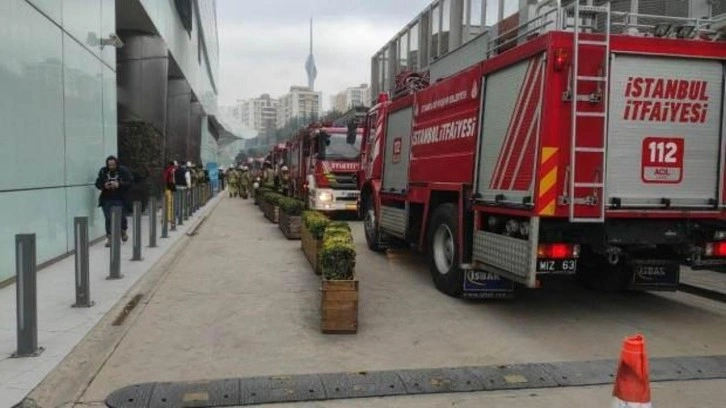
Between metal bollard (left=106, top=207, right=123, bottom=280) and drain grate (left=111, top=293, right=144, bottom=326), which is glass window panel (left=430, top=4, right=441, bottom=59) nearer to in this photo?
metal bollard (left=106, top=207, right=123, bottom=280)

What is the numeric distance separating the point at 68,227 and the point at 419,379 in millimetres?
8293

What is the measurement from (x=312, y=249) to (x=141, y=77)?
14574 millimetres

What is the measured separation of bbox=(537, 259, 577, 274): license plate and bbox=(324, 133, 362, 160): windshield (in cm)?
1347

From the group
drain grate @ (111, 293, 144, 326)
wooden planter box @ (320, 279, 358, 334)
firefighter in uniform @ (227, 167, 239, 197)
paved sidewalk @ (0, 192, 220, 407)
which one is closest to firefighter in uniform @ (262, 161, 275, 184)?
firefighter in uniform @ (227, 167, 239, 197)

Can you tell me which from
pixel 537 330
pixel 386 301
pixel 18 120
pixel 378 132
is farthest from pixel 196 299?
pixel 378 132

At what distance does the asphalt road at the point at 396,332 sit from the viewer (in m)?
5.30

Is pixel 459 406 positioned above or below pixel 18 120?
below

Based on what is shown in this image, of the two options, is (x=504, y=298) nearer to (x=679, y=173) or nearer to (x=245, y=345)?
(x=679, y=173)

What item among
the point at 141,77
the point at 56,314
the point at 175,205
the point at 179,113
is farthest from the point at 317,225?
the point at 179,113

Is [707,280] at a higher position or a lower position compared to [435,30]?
lower

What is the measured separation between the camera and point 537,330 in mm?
6848

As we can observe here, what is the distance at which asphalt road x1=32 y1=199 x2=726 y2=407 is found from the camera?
5297 millimetres

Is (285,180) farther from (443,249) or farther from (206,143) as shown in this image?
(206,143)

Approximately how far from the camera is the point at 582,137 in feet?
20.9
